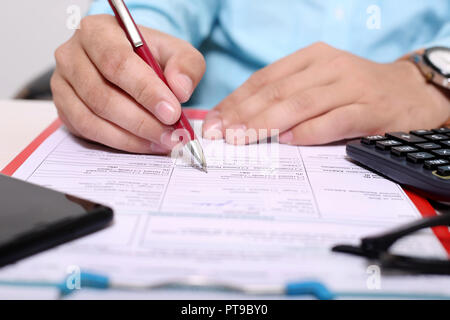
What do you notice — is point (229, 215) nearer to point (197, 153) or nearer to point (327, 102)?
point (197, 153)

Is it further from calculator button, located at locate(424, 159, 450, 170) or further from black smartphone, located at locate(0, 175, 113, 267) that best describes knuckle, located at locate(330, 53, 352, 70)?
black smartphone, located at locate(0, 175, 113, 267)

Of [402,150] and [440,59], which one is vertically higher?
[440,59]

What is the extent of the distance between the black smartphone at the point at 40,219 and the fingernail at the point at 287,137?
0.80ft

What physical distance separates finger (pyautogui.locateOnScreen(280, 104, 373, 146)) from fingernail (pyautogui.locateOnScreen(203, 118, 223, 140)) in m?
0.07

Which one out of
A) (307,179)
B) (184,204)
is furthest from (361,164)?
(184,204)

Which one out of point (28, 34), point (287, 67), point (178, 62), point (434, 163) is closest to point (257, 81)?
point (287, 67)

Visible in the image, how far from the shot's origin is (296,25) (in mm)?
638

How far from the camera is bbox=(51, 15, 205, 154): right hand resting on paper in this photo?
0.37m

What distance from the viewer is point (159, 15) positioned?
23.2 inches

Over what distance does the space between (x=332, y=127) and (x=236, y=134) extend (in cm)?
10

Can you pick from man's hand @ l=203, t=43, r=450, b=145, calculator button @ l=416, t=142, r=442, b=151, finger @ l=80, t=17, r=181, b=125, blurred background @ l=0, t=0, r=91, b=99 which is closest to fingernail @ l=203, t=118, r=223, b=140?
man's hand @ l=203, t=43, r=450, b=145

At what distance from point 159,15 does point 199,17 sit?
0.08 m

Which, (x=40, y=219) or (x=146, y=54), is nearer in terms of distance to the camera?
(x=40, y=219)
